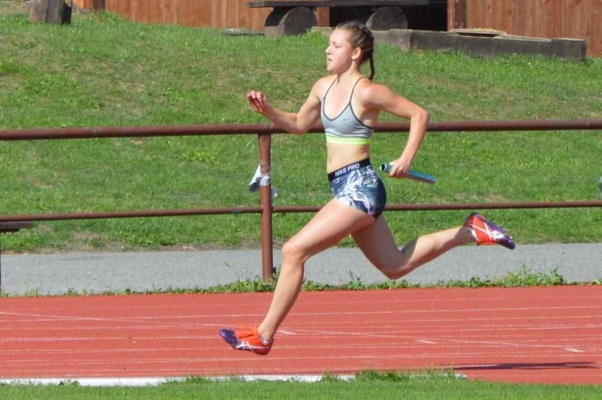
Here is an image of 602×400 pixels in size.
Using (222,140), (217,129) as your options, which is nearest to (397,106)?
(217,129)

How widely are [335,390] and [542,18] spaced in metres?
17.9

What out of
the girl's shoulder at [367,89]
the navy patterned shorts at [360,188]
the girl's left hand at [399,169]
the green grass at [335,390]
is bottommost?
the green grass at [335,390]

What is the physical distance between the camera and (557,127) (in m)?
10.1

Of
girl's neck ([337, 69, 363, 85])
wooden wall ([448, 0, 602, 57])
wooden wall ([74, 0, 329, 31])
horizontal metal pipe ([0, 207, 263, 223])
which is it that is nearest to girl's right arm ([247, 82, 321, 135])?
girl's neck ([337, 69, 363, 85])

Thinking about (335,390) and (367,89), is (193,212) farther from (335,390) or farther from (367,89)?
(335,390)

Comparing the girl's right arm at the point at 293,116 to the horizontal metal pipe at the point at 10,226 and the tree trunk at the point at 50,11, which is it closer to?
the horizontal metal pipe at the point at 10,226

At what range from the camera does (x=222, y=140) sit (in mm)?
16562

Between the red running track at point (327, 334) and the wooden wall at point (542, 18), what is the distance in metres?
13.1

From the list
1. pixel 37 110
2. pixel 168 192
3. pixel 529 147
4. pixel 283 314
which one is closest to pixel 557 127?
pixel 283 314

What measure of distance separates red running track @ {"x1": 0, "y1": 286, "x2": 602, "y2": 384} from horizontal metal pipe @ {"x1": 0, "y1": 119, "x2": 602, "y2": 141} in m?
1.30

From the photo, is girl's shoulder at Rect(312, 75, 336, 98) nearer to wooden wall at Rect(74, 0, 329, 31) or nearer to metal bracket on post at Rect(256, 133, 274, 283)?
metal bracket on post at Rect(256, 133, 274, 283)

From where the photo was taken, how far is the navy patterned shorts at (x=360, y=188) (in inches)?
258

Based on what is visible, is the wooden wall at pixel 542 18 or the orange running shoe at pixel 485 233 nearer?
the orange running shoe at pixel 485 233

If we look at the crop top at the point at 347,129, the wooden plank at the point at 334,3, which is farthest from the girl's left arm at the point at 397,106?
the wooden plank at the point at 334,3
